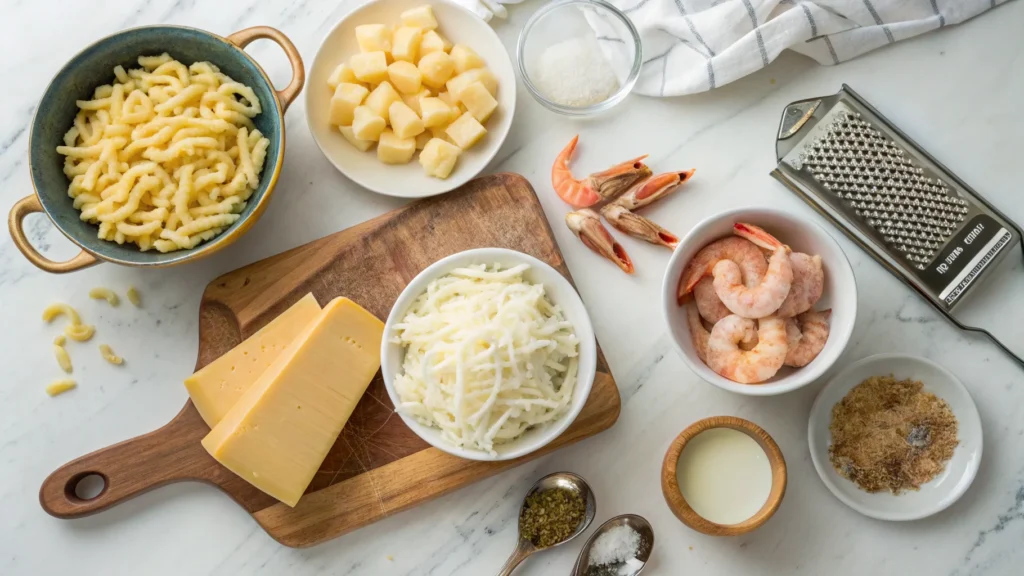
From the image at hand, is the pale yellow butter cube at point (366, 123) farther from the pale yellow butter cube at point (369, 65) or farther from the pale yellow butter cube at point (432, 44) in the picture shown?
the pale yellow butter cube at point (432, 44)

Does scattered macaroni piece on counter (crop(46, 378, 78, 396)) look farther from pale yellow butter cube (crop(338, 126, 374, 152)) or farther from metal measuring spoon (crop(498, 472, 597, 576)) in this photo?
metal measuring spoon (crop(498, 472, 597, 576))

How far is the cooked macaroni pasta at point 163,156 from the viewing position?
1.81m

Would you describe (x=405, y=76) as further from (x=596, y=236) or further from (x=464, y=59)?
(x=596, y=236)

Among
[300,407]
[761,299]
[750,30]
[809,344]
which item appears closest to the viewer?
[761,299]

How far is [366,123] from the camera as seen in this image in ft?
6.44

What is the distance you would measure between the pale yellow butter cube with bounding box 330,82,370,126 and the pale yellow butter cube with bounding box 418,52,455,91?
17 cm

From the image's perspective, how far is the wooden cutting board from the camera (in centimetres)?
196

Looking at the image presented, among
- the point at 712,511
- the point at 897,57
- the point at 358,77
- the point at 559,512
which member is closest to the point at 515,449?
the point at 559,512

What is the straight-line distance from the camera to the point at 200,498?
6.70 feet

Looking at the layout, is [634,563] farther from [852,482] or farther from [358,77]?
[358,77]

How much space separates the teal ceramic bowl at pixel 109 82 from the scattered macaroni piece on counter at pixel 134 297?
25 cm

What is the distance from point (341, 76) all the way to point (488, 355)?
0.89 meters

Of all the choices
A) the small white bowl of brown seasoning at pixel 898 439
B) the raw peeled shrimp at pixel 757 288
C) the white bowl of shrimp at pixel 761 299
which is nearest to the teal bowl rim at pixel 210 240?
the white bowl of shrimp at pixel 761 299

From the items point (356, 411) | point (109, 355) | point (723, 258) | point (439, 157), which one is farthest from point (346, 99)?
point (723, 258)
